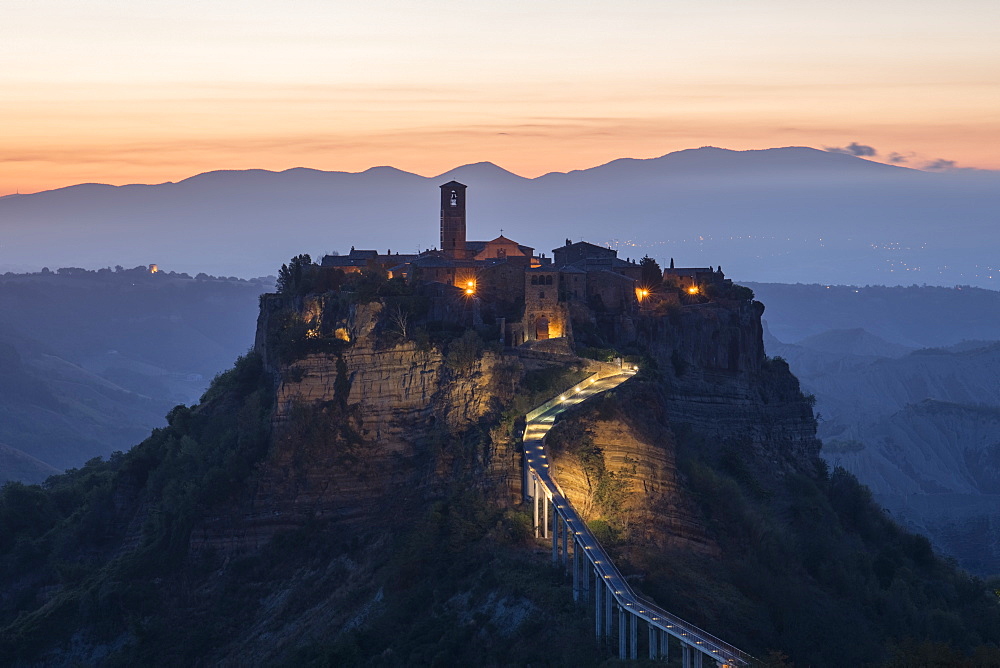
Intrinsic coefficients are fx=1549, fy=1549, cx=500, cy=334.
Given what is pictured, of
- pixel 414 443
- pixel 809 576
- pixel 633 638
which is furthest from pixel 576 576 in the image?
pixel 809 576

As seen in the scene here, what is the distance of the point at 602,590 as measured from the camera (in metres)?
55.7

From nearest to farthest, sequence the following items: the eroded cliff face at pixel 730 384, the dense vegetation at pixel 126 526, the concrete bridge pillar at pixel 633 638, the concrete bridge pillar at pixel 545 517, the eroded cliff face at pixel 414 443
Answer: the concrete bridge pillar at pixel 633 638
the concrete bridge pillar at pixel 545 517
the eroded cliff face at pixel 414 443
the dense vegetation at pixel 126 526
the eroded cliff face at pixel 730 384

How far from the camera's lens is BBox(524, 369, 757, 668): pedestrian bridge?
50344mm

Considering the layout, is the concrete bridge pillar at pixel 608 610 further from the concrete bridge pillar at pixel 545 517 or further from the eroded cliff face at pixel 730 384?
the eroded cliff face at pixel 730 384

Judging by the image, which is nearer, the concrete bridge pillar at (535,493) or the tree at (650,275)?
the concrete bridge pillar at (535,493)

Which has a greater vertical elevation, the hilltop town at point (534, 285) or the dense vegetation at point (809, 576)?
the hilltop town at point (534, 285)

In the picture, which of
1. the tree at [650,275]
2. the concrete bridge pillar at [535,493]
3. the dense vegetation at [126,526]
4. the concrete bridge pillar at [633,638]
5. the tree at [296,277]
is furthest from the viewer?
the tree at [650,275]

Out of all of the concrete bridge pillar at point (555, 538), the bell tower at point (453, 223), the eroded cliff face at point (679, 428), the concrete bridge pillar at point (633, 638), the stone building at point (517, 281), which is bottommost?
the concrete bridge pillar at point (633, 638)

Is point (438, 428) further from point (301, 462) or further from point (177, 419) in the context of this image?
point (177, 419)

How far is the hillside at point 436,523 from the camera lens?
201ft

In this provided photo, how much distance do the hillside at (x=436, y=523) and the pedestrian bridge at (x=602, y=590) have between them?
0.84 metres

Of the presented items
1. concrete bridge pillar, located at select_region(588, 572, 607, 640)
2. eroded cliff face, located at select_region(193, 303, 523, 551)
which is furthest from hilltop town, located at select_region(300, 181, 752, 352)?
concrete bridge pillar, located at select_region(588, 572, 607, 640)

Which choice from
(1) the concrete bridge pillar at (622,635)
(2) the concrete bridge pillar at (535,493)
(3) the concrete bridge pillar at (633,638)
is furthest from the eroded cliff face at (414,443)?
(1) the concrete bridge pillar at (622,635)

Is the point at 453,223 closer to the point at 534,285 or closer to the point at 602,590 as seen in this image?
the point at 534,285
